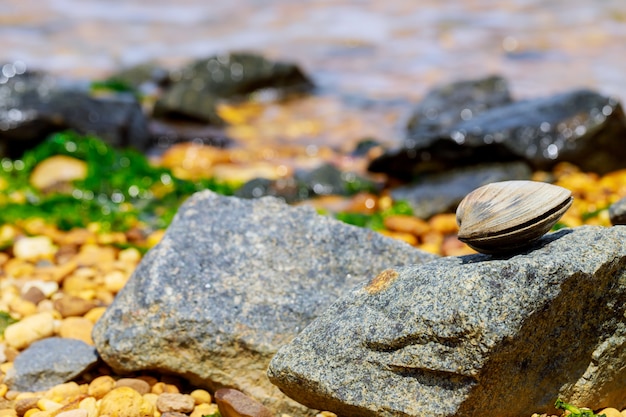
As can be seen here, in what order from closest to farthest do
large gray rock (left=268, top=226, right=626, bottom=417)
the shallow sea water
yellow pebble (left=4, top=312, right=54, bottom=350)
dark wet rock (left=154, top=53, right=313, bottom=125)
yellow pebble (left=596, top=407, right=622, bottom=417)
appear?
large gray rock (left=268, top=226, right=626, bottom=417), yellow pebble (left=596, top=407, right=622, bottom=417), yellow pebble (left=4, top=312, right=54, bottom=350), the shallow sea water, dark wet rock (left=154, top=53, right=313, bottom=125)

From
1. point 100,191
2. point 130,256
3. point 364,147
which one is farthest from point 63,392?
point 364,147

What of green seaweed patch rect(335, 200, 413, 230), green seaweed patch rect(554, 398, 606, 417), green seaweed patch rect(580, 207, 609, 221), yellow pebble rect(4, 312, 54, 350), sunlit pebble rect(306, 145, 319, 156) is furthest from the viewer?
sunlit pebble rect(306, 145, 319, 156)

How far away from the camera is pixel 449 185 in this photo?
6.85 metres

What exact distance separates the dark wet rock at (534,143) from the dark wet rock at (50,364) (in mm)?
4242

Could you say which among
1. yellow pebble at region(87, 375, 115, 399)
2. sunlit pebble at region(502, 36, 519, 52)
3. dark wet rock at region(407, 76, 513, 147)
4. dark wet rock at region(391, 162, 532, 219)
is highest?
yellow pebble at region(87, 375, 115, 399)

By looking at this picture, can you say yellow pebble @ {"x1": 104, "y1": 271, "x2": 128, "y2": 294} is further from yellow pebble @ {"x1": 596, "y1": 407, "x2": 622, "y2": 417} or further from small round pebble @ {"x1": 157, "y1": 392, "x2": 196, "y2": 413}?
yellow pebble @ {"x1": 596, "y1": 407, "x2": 622, "y2": 417}

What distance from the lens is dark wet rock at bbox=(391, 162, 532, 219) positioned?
6.52 meters

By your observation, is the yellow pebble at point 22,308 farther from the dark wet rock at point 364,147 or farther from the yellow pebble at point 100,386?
the dark wet rock at point 364,147

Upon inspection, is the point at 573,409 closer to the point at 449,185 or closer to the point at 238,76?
the point at 449,185

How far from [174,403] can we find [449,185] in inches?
154

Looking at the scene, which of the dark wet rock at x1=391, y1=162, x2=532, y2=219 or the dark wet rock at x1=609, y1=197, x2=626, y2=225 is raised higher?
the dark wet rock at x1=609, y1=197, x2=626, y2=225

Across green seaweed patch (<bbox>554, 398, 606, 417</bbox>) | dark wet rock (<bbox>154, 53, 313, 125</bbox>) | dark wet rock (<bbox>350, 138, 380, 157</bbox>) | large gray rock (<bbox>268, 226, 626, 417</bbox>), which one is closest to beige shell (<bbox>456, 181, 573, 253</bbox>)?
large gray rock (<bbox>268, 226, 626, 417</bbox>)

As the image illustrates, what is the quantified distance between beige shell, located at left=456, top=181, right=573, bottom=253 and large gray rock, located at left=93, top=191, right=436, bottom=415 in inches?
39.0

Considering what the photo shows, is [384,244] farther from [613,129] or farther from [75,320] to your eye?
[613,129]
